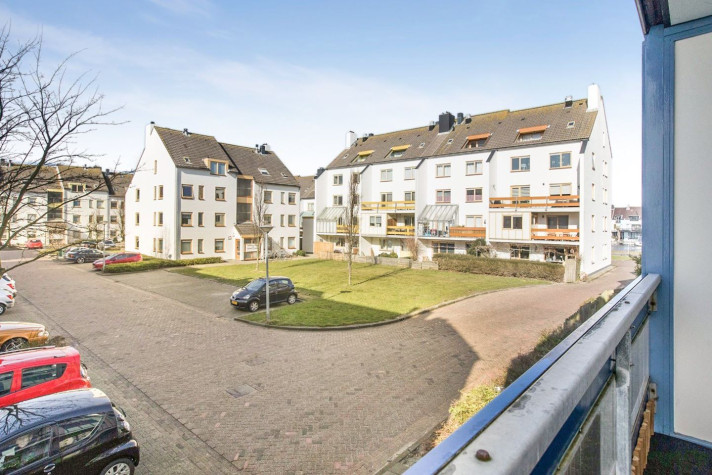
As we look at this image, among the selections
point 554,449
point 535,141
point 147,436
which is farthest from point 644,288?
point 535,141

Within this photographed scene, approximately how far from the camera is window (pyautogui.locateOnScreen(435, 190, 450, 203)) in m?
34.3

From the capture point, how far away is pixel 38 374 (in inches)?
339

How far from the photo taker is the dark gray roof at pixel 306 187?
5644 centimetres

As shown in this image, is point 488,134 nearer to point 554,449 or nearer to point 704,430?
point 704,430

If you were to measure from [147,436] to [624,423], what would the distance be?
8949 mm

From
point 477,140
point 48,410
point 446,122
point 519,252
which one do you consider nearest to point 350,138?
point 446,122

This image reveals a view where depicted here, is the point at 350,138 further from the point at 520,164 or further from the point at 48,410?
the point at 48,410

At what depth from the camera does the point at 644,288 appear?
2840 mm

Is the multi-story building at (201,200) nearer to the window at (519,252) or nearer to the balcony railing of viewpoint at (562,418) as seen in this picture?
the window at (519,252)

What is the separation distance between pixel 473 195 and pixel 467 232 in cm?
332

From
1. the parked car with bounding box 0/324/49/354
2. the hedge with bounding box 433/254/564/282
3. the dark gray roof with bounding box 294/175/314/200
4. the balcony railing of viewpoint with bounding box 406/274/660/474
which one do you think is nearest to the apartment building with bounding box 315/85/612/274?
the hedge with bounding box 433/254/564/282

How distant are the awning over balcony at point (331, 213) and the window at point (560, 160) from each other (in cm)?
1996

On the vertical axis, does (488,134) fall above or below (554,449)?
above

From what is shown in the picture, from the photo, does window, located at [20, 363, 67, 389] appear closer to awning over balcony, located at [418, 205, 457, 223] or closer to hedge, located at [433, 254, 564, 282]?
hedge, located at [433, 254, 564, 282]
